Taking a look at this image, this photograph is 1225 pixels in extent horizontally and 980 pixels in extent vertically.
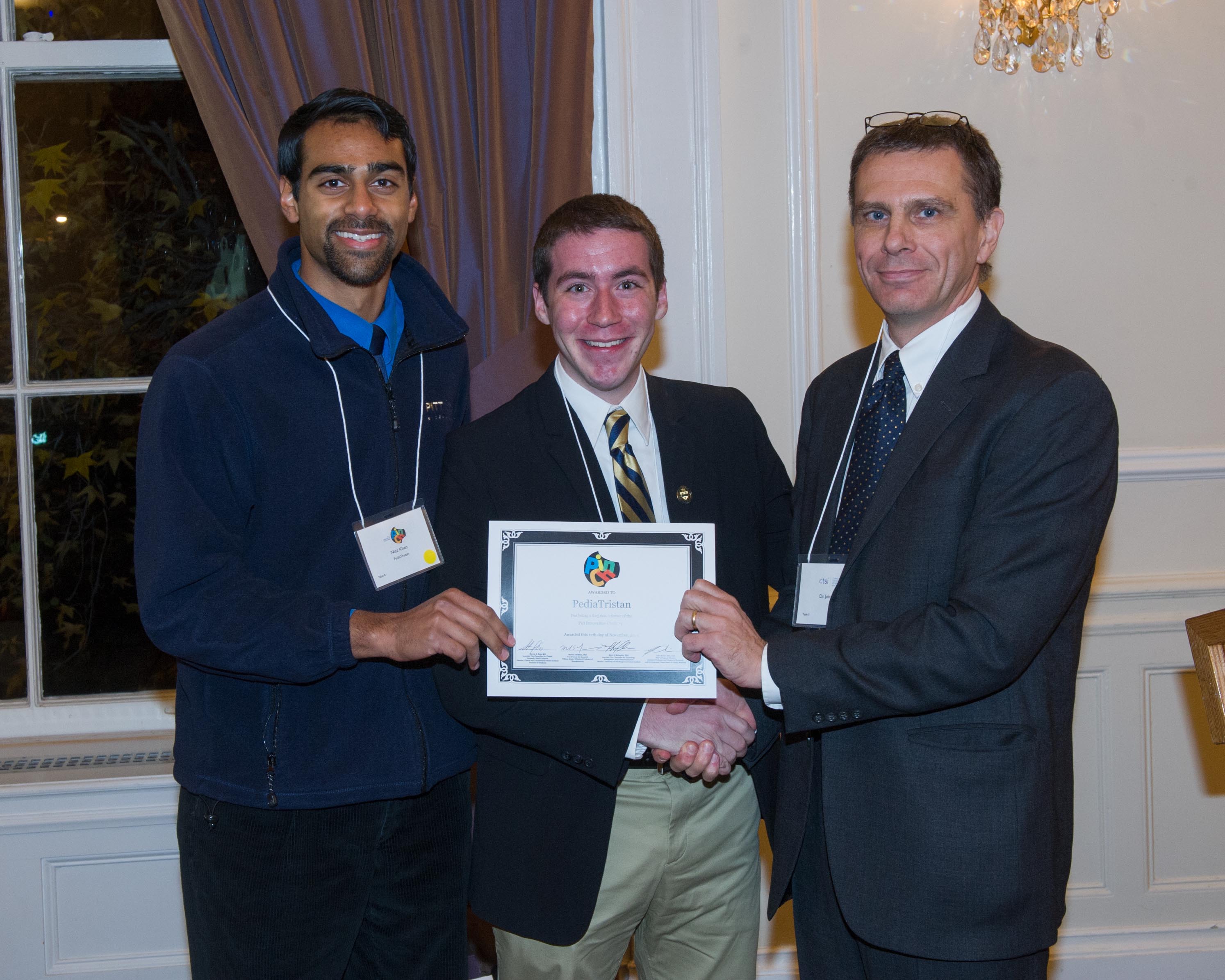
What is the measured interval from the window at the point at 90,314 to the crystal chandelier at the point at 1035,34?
2.41 meters

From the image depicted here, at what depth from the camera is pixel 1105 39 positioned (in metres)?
3.07

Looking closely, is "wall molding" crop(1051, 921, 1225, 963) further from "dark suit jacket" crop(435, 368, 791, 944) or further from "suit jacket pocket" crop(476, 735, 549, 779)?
"suit jacket pocket" crop(476, 735, 549, 779)

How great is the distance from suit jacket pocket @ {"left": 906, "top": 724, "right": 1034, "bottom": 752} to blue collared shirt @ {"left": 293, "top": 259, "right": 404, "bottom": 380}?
1.30 meters

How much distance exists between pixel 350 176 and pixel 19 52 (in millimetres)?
1783

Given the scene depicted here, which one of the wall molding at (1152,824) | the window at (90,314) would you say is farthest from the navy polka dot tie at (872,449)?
the window at (90,314)

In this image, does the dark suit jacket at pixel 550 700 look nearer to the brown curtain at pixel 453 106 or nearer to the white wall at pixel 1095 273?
the brown curtain at pixel 453 106

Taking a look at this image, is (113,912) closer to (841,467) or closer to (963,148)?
(841,467)

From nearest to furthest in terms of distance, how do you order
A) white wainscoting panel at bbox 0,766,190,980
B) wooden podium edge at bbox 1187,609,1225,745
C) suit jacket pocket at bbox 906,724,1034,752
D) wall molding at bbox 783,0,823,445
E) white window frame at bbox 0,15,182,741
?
wooden podium edge at bbox 1187,609,1225,745
suit jacket pocket at bbox 906,724,1034,752
white wainscoting panel at bbox 0,766,190,980
wall molding at bbox 783,0,823,445
white window frame at bbox 0,15,182,741

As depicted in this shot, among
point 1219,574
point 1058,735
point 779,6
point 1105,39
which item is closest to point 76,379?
point 779,6

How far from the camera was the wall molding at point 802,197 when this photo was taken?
2.99 meters

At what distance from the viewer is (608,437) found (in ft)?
6.83

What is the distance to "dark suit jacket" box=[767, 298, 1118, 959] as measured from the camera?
1.67 m

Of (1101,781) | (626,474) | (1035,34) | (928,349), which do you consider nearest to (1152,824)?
(1101,781)

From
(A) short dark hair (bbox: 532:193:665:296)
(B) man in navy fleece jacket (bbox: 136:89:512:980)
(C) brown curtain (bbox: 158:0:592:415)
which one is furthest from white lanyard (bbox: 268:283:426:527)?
(C) brown curtain (bbox: 158:0:592:415)
